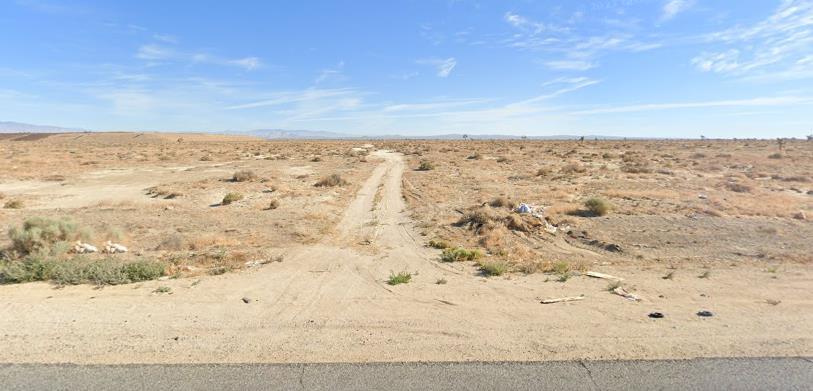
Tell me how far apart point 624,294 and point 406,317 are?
152 inches

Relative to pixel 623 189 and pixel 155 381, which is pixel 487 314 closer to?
pixel 155 381

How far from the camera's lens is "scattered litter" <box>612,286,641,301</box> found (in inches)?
309

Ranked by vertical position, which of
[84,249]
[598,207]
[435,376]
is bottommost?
[84,249]

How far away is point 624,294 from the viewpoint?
26.3ft

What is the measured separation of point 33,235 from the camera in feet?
37.3

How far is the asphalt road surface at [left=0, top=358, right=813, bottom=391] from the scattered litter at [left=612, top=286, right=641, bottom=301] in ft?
8.00

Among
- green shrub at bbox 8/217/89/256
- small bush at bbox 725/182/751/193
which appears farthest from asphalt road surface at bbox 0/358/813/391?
small bush at bbox 725/182/751/193

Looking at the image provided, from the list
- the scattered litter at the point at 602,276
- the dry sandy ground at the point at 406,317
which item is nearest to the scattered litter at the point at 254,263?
the dry sandy ground at the point at 406,317

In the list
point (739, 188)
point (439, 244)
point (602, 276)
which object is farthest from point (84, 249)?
point (739, 188)

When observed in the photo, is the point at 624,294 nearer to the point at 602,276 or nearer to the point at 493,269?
the point at 602,276

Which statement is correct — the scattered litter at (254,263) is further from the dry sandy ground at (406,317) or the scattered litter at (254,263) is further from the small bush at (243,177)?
the small bush at (243,177)

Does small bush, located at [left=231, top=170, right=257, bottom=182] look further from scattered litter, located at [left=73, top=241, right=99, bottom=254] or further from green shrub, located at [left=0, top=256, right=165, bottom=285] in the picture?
green shrub, located at [left=0, top=256, right=165, bottom=285]

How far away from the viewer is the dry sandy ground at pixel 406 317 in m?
5.71

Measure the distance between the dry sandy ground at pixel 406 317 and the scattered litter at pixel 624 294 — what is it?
0.48ft
